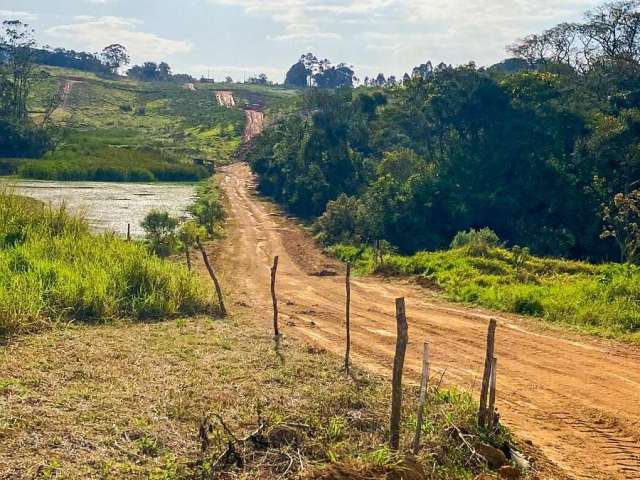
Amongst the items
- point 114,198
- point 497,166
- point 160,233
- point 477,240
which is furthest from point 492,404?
point 114,198

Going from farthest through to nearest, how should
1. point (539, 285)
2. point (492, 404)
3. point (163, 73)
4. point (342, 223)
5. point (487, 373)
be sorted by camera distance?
1. point (163, 73)
2. point (342, 223)
3. point (539, 285)
4. point (492, 404)
5. point (487, 373)

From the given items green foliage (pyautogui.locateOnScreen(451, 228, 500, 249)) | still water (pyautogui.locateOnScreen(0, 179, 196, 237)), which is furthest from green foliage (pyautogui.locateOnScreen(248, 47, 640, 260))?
still water (pyautogui.locateOnScreen(0, 179, 196, 237))

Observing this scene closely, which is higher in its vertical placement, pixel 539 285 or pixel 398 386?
pixel 398 386

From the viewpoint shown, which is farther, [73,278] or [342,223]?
[342,223]

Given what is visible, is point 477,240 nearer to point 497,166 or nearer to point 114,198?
point 497,166

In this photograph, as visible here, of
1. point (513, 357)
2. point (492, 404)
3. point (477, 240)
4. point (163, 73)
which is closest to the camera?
point (492, 404)

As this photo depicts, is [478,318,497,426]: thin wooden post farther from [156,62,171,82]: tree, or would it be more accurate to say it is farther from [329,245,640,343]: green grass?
[156,62,171,82]: tree

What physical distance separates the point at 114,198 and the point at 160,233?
1595 centimetres

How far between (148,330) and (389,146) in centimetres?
2728

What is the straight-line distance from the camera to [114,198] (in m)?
37.4

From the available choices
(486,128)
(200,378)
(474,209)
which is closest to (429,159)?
(486,128)

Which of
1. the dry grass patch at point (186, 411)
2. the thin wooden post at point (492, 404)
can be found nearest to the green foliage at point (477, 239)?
the dry grass patch at point (186, 411)

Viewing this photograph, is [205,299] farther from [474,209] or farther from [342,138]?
[342,138]

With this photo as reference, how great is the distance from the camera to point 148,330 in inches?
432
